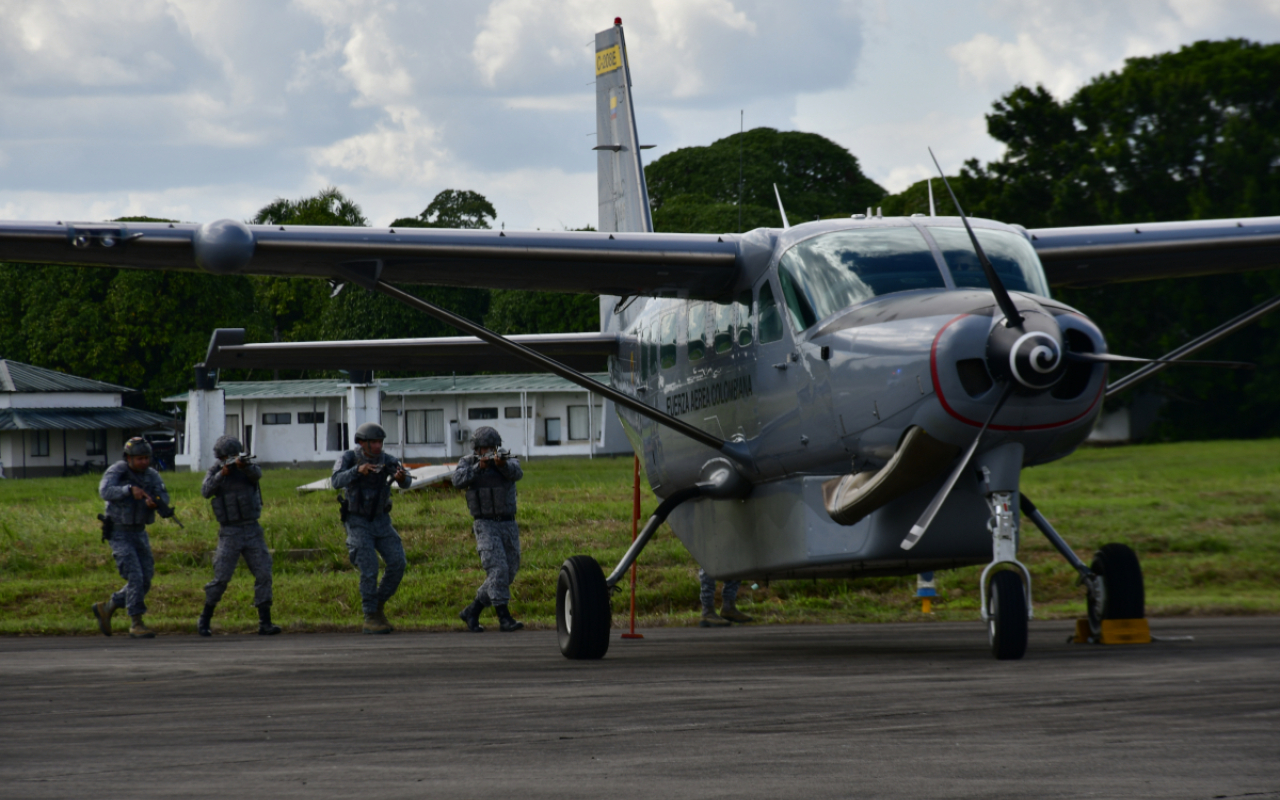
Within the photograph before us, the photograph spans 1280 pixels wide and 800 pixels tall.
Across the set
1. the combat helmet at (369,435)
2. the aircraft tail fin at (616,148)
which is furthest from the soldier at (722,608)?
the combat helmet at (369,435)

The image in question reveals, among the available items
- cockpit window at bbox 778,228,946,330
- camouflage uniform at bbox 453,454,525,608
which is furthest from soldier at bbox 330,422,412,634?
cockpit window at bbox 778,228,946,330

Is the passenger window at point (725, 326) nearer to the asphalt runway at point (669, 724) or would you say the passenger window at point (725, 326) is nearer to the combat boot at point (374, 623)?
the asphalt runway at point (669, 724)

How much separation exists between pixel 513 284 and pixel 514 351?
717mm

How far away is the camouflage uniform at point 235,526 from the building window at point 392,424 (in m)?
47.0

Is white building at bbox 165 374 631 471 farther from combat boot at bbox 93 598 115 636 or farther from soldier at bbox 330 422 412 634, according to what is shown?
combat boot at bbox 93 598 115 636

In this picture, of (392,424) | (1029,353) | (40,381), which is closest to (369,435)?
(1029,353)

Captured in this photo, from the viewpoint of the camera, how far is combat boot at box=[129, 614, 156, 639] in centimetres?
1498

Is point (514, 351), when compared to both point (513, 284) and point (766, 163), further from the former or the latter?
point (766, 163)

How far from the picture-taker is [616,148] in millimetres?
16922

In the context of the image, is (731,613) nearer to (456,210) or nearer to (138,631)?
(138,631)

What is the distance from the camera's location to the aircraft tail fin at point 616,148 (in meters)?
16.3

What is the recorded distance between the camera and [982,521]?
30.6 ft

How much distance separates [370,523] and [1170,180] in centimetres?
3385

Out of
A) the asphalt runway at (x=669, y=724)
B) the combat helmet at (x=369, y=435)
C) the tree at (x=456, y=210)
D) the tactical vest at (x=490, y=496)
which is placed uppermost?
the tree at (x=456, y=210)
